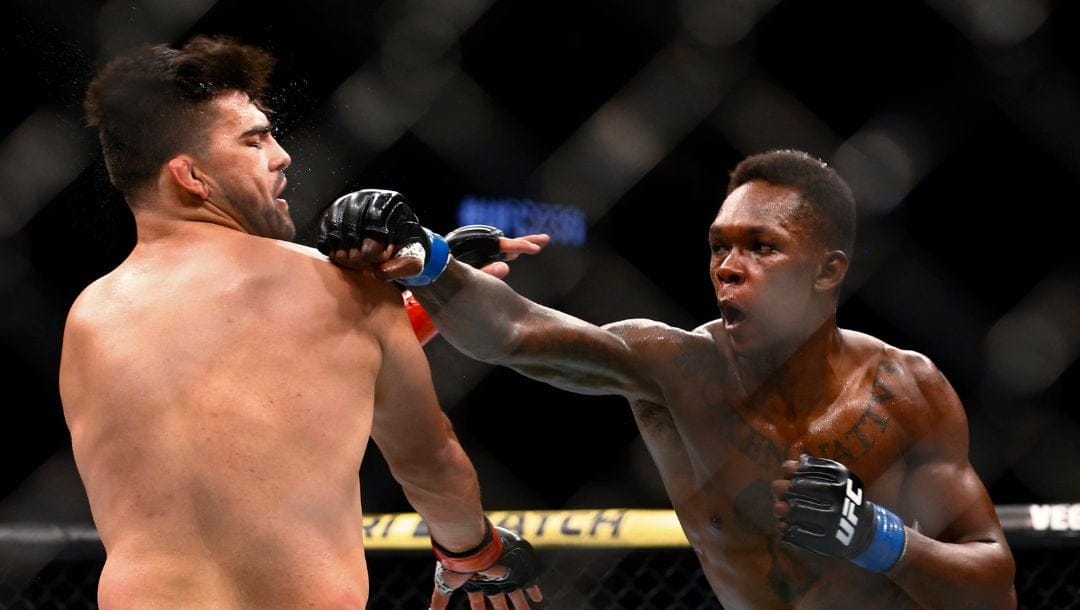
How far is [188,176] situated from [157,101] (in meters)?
0.11

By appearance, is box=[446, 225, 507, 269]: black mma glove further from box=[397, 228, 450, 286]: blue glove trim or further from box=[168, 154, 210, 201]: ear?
box=[168, 154, 210, 201]: ear

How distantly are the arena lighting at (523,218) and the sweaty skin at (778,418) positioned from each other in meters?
1.79

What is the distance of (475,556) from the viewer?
6.61 feet

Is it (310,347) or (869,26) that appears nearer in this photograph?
(310,347)

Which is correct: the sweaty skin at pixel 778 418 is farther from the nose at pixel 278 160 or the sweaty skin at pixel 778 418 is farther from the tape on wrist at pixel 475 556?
the nose at pixel 278 160

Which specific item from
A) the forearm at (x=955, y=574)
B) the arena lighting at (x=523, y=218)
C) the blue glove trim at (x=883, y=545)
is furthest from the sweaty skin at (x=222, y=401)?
the arena lighting at (x=523, y=218)

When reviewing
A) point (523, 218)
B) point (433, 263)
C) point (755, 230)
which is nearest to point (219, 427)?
point (433, 263)

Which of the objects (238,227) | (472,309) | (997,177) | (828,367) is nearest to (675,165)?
(997,177)

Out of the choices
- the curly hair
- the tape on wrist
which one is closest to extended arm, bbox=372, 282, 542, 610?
the tape on wrist

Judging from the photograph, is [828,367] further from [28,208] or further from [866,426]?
[28,208]

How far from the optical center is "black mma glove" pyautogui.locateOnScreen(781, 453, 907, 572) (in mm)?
1803

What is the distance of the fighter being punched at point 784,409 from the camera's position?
2018 mm

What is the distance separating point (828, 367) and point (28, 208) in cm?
242

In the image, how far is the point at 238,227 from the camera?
5.33 feet
